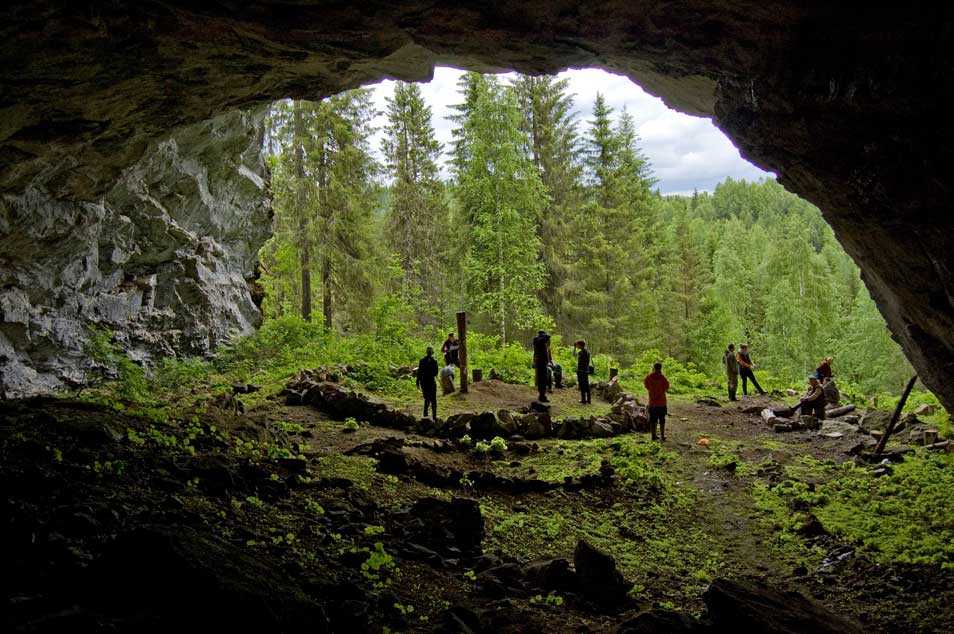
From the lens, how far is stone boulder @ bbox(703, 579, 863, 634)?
485cm

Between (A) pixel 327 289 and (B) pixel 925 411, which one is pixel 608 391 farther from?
(A) pixel 327 289

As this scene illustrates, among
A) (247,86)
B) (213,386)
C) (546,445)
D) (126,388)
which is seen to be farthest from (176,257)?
(546,445)

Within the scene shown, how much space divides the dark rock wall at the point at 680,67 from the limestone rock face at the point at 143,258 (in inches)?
162

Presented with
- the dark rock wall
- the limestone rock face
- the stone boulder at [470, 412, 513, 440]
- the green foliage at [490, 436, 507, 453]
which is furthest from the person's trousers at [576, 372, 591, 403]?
the limestone rock face

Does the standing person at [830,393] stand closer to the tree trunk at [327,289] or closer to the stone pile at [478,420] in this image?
the stone pile at [478,420]

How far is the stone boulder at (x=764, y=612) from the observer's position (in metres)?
4.85

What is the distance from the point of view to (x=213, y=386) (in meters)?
16.5

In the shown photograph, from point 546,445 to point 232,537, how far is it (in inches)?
325

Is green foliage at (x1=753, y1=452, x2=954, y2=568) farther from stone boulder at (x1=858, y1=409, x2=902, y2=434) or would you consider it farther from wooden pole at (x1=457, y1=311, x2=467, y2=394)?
wooden pole at (x1=457, y1=311, x2=467, y2=394)

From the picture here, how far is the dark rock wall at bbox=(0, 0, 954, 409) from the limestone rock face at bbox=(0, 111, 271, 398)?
412 cm

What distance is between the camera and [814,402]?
1608 centimetres

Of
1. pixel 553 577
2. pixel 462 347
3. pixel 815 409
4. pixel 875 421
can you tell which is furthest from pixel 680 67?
pixel 815 409

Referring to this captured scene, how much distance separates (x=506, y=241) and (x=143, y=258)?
1605 centimetres

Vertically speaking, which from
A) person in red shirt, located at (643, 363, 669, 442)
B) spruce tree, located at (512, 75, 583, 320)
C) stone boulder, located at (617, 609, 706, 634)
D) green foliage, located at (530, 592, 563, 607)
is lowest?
green foliage, located at (530, 592, 563, 607)
